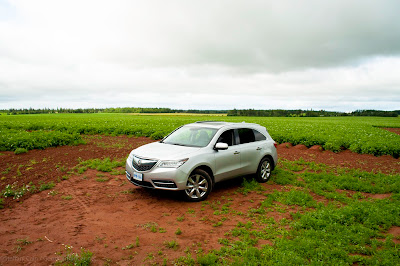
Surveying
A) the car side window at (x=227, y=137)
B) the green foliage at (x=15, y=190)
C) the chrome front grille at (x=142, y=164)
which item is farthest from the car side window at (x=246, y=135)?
the green foliage at (x=15, y=190)

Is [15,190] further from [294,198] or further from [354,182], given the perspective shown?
[354,182]

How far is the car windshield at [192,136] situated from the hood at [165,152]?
0.34 m

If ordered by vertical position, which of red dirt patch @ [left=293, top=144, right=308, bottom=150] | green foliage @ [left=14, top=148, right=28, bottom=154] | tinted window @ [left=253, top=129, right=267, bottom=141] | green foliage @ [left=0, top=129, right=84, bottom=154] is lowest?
red dirt patch @ [left=293, top=144, right=308, bottom=150]

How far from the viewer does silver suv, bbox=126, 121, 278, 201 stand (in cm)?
626

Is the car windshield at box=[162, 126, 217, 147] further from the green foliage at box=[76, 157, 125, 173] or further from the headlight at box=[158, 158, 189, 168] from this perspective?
the green foliage at box=[76, 157, 125, 173]

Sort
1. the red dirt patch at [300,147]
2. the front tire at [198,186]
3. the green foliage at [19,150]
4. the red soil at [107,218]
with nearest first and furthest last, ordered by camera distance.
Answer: the red soil at [107,218]
the front tire at [198,186]
the green foliage at [19,150]
the red dirt patch at [300,147]

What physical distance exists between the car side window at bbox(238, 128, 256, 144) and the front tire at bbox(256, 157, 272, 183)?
0.87 m

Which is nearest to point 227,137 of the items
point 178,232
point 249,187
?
point 249,187

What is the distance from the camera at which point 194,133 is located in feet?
25.3

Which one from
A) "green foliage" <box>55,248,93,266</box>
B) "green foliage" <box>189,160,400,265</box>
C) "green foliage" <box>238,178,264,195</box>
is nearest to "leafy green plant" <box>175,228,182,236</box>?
"green foliage" <box>189,160,400,265</box>

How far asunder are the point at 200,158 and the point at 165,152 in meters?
0.92

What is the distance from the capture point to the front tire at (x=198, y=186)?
6480 mm

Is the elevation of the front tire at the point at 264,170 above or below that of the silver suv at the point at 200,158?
below

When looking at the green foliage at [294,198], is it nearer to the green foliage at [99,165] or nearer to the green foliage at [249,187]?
the green foliage at [249,187]
